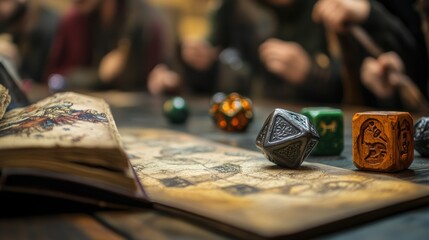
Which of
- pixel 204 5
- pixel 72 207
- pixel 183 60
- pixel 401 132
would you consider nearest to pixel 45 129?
pixel 72 207

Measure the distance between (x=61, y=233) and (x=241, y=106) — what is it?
132 cm

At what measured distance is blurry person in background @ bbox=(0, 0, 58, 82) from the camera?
199 inches

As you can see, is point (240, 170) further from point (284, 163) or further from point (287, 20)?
point (287, 20)

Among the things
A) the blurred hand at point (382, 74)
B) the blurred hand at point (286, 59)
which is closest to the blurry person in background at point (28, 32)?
the blurred hand at point (286, 59)

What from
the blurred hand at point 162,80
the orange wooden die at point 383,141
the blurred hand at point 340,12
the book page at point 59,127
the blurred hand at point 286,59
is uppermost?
the blurred hand at point 340,12

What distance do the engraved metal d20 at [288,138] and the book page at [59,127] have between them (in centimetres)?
35

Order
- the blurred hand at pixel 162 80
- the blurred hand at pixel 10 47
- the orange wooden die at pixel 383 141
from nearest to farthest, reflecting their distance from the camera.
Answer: the orange wooden die at pixel 383 141 < the blurred hand at pixel 162 80 < the blurred hand at pixel 10 47

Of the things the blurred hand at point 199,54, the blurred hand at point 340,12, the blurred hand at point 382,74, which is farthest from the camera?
the blurred hand at point 199,54

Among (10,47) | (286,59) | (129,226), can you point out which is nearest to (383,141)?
(129,226)

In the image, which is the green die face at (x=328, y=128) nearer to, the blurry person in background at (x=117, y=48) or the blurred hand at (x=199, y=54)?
the blurred hand at (x=199, y=54)

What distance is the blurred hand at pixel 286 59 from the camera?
3.22 m

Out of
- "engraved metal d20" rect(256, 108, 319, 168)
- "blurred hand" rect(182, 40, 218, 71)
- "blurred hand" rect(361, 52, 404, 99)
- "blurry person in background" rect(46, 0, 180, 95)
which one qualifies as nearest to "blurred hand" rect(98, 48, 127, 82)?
"blurry person in background" rect(46, 0, 180, 95)

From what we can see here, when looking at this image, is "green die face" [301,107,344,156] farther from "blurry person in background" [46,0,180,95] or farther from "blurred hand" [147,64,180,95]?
"blurry person in background" [46,0,180,95]

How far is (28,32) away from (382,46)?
3.70 metres
